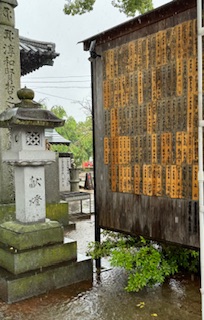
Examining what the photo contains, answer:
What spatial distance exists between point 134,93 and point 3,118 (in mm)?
2292

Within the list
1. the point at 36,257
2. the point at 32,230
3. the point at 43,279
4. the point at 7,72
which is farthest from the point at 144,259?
the point at 7,72

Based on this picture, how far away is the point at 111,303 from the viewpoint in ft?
16.3

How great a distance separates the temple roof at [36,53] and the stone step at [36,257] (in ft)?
22.1

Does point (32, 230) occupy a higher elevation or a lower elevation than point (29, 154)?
lower

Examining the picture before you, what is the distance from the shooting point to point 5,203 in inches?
316

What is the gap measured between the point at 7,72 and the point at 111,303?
19.5 ft

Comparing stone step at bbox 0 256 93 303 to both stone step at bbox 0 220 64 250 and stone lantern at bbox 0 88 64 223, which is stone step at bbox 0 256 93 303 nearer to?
stone step at bbox 0 220 64 250

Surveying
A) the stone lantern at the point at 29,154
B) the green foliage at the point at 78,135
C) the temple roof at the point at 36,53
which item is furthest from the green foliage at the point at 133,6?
the green foliage at the point at 78,135

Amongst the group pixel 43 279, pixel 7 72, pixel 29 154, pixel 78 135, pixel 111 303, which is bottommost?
pixel 111 303

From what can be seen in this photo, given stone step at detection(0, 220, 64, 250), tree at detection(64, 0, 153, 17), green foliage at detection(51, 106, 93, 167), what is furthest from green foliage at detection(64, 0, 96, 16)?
green foliage at detection(51, 106, 93, 167)

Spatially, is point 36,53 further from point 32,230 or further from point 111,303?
point 111,303

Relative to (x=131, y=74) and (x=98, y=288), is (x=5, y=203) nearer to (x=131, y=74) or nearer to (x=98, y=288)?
(x=98, y=288)

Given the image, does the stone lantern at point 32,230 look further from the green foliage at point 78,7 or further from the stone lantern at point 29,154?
the green foliage at point 78,7

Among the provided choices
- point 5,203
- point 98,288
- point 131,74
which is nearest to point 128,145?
point 131,74
